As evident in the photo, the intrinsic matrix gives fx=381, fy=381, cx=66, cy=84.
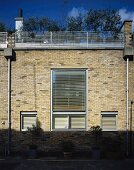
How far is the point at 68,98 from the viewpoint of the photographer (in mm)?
19844

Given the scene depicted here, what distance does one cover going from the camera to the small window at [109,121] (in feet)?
64.9

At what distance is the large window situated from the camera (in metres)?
19.8

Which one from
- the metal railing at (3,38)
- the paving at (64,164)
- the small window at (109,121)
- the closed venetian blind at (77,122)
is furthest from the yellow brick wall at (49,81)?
the paving at (64,164)

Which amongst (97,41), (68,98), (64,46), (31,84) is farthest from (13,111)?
(97,41)

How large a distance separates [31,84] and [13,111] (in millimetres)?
1677

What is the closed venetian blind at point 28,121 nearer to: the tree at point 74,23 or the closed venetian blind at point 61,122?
the closed venetian blind at point 61,122

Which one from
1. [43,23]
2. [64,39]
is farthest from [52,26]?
[64,39]

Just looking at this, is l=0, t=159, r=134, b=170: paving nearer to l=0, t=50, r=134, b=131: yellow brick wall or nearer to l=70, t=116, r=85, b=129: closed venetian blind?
l=0, t=50, r=134, b=131: yellow brick wall

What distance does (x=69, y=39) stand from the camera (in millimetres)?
21109

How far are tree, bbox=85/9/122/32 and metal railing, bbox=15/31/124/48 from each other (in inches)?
900

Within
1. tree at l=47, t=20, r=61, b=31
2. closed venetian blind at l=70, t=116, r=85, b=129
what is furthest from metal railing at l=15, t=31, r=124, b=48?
tree at l=47, t=20, r=61, b=31

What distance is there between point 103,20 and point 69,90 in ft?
90.0

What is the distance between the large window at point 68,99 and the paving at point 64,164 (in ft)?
9.19

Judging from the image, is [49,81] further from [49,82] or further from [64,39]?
[64,39]
